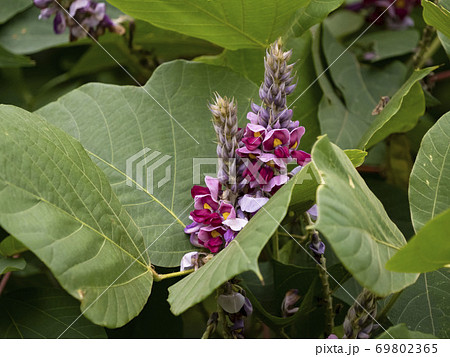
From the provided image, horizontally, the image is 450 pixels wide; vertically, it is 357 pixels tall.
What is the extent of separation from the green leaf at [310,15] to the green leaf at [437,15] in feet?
0.51

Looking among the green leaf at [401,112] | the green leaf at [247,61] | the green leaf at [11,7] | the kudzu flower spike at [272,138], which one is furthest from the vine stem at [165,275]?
the green leaf at [11,7]

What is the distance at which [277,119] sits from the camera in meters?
0.71

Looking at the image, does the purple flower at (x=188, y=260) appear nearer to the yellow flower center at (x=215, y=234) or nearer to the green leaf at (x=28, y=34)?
the yellow flower center at (x=215, y=234)

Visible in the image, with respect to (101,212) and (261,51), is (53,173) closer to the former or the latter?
(101,212)

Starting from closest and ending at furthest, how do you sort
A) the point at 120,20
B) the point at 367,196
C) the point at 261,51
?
the point at 367,196 < the point at 261,51 < the point at 120,20

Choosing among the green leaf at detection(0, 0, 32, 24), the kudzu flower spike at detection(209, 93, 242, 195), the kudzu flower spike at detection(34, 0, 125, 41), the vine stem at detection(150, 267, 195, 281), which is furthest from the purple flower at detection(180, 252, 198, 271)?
the green leaf at detection(0, 0, 32, 24)

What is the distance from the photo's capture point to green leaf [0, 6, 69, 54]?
1.27 metres

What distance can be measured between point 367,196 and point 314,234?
0.43 ft

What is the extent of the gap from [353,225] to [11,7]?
3.56ft

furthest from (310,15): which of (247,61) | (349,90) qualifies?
(349,90)

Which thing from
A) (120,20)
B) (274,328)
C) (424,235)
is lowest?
(274,328)

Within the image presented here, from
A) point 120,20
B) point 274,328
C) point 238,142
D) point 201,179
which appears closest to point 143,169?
point 201,179

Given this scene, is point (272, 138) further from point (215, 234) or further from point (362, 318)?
point (362, 318)

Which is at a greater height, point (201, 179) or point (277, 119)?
point (277, 119)
